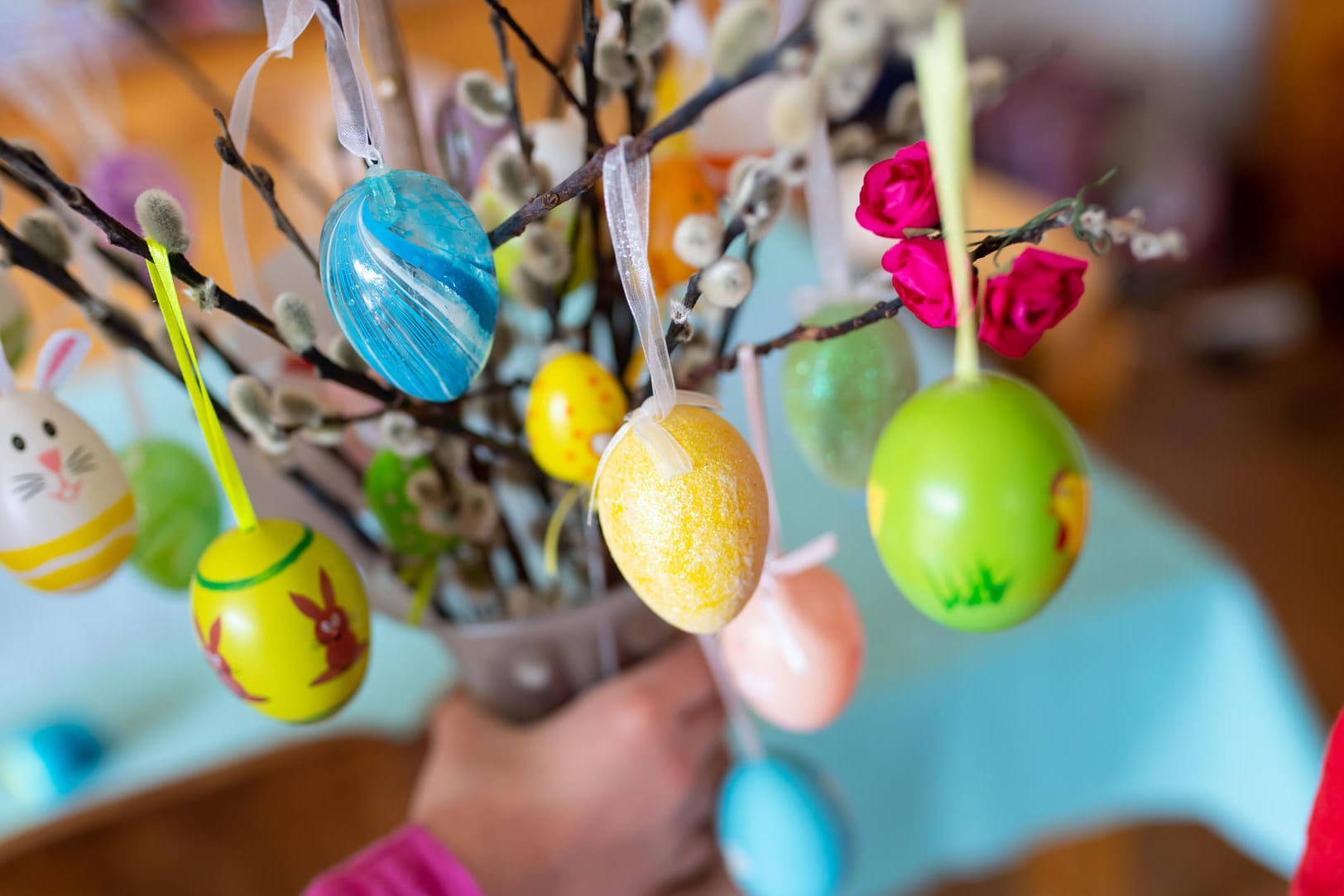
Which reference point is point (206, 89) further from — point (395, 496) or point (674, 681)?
point (674, 681)

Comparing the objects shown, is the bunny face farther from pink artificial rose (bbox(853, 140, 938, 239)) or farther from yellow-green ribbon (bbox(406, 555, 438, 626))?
pink artificial rose (bbox(853, 140, 938, 239))

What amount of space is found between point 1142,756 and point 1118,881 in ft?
1.39

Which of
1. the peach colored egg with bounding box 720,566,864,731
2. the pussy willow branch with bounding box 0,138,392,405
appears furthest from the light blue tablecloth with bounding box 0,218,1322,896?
the pussy willow branch with bounding box 0,138,392,405

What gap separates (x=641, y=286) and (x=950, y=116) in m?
0.10

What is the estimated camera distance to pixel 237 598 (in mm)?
362

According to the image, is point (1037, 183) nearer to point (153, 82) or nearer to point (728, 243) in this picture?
point (153, 82)

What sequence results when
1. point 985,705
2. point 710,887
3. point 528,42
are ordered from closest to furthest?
point 528,42 < point 710,887 < point 985,705

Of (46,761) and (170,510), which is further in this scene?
(46,761)

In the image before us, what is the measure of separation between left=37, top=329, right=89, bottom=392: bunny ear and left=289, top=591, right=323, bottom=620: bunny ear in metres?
0.12

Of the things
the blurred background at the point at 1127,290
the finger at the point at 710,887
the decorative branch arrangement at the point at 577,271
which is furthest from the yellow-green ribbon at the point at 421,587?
the blurred background at the point at 1127,290

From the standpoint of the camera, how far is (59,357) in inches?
14.9

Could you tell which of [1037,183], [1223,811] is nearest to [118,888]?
[1223,811]

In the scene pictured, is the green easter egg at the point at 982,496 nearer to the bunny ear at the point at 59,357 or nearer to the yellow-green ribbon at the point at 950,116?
the yellow-green ribbon at the point at 950,116

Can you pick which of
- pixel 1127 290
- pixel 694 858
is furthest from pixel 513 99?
pixel 1127 290
